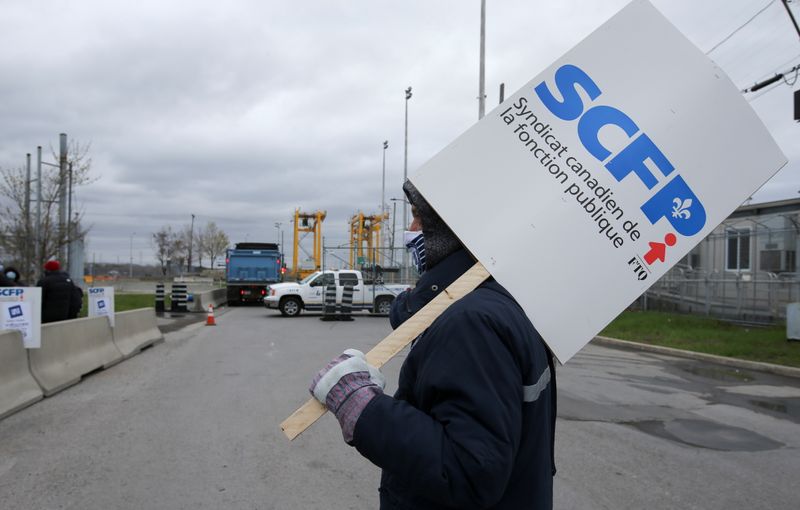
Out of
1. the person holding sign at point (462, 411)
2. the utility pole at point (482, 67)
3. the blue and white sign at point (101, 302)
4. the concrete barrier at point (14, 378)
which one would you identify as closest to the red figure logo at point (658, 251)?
the person holding sign at point (462, 411)

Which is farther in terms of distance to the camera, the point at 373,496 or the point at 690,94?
the point at 373,496

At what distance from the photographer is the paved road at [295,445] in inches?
190

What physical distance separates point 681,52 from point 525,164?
0.63 m

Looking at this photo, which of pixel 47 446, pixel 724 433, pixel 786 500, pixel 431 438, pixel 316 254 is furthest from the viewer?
pixel 316 254

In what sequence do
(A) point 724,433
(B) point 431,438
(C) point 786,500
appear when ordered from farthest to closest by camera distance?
1. (A) point 724,433
2. (C) point 786,500
3. (B) point 431,438

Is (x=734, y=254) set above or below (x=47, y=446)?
above

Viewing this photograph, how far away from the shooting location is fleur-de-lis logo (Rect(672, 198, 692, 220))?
1990 mm

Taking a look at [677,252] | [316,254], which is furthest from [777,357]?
[316,254]

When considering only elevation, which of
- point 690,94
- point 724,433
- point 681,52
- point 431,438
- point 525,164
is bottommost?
point 724,433

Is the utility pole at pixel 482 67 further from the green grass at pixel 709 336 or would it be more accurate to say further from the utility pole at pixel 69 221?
the utility pole at pixel 69 221

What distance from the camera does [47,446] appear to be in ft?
19.8

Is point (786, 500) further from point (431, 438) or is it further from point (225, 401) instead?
point (225, 401)

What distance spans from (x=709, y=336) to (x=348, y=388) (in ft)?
52.4

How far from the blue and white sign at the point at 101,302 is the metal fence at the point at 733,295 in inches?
550
